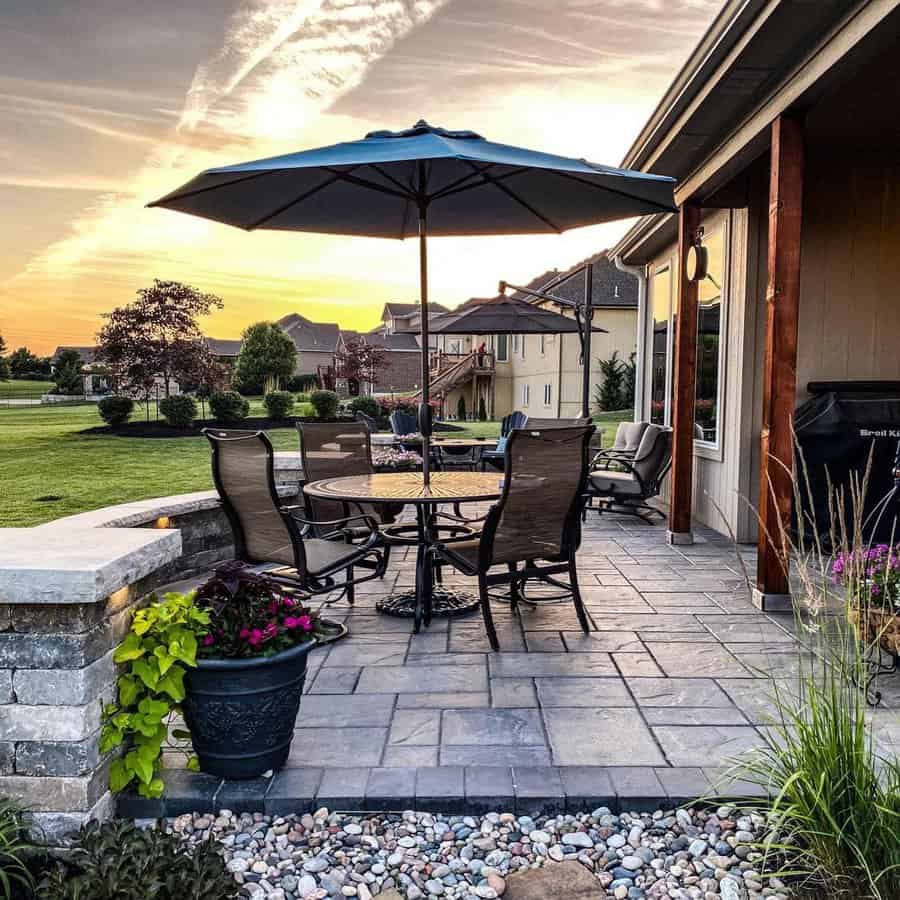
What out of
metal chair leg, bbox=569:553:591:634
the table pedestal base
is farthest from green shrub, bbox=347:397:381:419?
metal chair leg, bbox=569:553:591:634

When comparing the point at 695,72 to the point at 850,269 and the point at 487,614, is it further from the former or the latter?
the point at 487,614

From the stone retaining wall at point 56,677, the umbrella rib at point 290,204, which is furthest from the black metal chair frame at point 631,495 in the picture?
the stone retaining wall at point 56,677

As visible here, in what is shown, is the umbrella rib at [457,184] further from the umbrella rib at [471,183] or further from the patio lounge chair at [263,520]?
the patio lounge chair at [263,520]

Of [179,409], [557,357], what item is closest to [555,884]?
[179,409]

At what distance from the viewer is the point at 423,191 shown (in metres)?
3.96

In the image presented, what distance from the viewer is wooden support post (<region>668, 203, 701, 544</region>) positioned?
223 inches

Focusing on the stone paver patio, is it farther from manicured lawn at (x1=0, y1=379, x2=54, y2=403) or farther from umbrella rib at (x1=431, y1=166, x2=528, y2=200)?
manicured lawn at (x1=0, y1=379, x2=54, y2=403)

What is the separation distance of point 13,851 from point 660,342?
309 inches

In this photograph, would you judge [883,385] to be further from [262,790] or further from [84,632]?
[84,632]

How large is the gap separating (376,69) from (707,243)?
3.73 meters

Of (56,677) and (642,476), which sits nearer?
(56,677)

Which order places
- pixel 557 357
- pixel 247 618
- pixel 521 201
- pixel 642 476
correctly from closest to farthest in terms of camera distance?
pixel 247 618 < pixel 521 201 < pixel 642 476 < pixel 557 357

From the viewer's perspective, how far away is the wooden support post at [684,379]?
223 inches

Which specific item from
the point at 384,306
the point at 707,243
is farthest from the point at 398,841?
the point at 384,306
